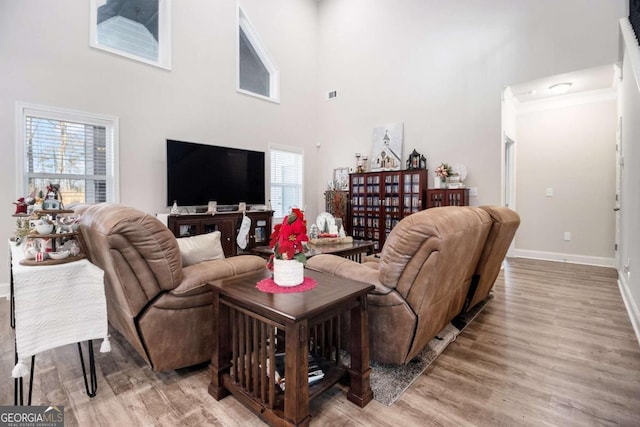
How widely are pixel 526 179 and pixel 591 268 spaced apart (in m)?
1.75

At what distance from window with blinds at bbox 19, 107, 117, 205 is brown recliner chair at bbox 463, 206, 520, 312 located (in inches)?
171

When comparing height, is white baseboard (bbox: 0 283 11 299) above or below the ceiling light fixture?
below

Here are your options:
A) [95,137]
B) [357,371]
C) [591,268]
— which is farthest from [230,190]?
[591,268]

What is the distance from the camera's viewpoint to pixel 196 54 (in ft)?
16.2

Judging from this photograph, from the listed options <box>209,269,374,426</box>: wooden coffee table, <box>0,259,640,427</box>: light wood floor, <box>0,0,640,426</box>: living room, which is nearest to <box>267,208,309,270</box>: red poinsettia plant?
<box>209,269,374,426</box>: wooden coffee table

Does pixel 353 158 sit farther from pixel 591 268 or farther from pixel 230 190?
pixel 591 268

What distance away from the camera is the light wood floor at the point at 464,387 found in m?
1.56

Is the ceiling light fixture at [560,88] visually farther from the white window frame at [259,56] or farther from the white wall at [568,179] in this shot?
the white window frame at [259,56]

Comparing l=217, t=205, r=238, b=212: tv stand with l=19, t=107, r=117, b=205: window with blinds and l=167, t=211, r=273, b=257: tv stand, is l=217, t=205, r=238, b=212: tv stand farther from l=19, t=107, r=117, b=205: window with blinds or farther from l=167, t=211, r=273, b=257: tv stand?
l=19, t=107, r=117, b=205: window with blinds

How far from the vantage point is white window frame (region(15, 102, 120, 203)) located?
352cm

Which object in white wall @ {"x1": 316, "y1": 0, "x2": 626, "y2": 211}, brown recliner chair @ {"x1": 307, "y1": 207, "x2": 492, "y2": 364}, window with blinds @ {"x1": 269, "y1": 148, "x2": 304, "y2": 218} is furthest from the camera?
window with blinds @ {"x1": 269, "y1": 148, "x2": 304, "y2": 218}

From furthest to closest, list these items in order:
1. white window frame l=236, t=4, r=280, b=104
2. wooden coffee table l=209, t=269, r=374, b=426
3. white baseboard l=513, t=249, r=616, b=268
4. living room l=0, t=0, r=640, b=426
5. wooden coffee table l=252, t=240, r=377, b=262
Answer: white window frame l=236, t=4, r=280, b=104 < white baseboard l=513, t=249, r=616, b=268 < living room l=0, t=0, r=640, b=426 < wooden coffee table l=252, t=240, r=377, b=262 < wooden coffee table l=209, t=269, r=374, b=426

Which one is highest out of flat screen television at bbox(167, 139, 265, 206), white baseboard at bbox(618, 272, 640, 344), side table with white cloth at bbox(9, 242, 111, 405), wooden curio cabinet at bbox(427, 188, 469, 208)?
flat screen television at bbox(167, 139, 265, 206)

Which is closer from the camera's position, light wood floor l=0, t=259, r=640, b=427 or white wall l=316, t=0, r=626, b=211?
light wood floor l=0, t=259, r=640, b=427
